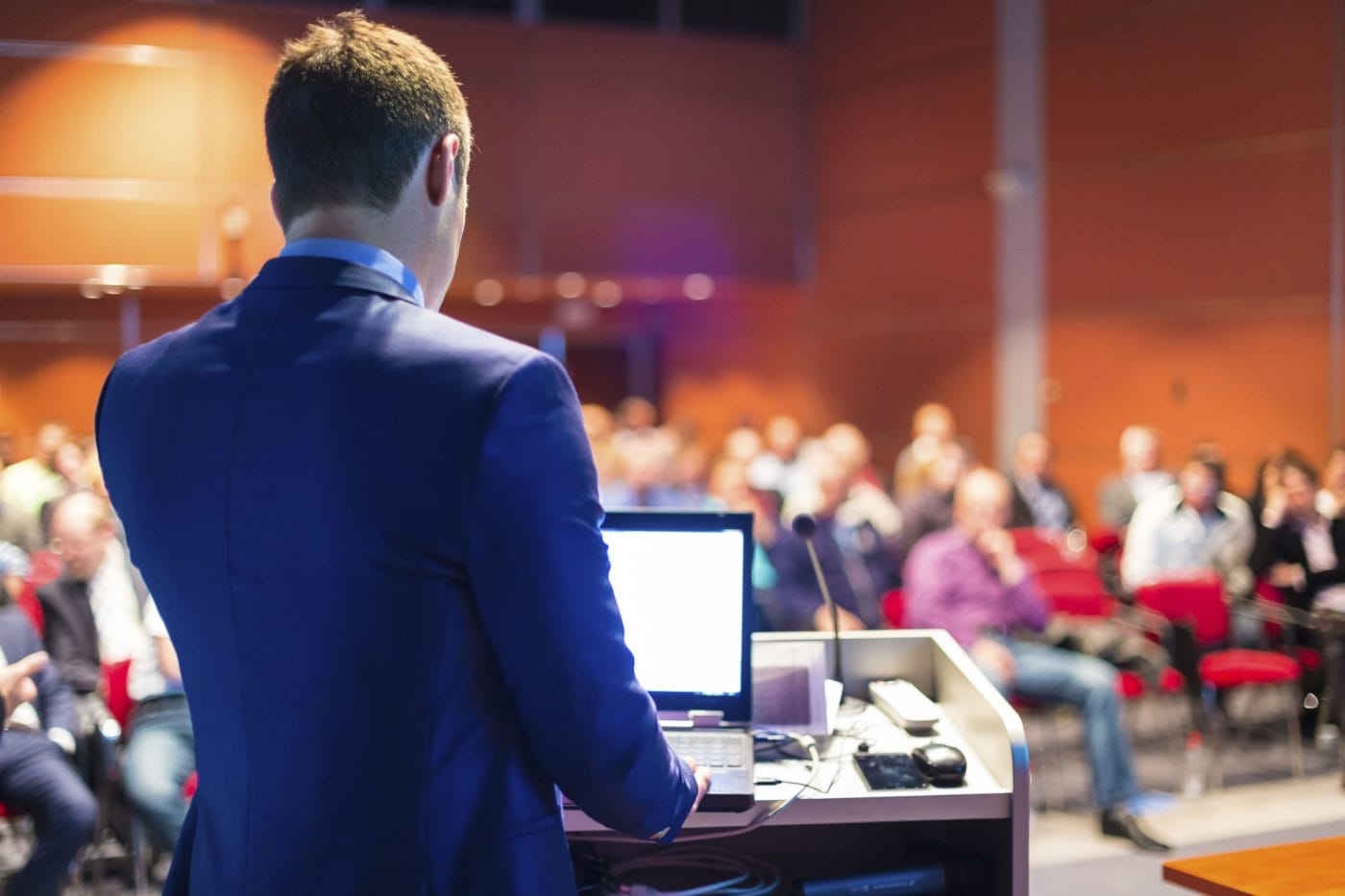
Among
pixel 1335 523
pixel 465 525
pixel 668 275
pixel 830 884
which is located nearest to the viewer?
pixel 465 525

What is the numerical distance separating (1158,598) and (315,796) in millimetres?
5591

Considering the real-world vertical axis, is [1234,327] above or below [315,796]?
above

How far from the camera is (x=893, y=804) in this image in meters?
2.07

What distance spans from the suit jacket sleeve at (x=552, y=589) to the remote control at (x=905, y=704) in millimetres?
1316

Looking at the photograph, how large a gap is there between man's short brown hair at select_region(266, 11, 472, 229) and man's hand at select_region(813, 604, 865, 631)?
4.25m

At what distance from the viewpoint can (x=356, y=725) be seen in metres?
1.13

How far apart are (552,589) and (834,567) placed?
476cm

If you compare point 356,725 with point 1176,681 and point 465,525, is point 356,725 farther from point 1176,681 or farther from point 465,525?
point 1176,681

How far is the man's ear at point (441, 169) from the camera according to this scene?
1237 millimetres

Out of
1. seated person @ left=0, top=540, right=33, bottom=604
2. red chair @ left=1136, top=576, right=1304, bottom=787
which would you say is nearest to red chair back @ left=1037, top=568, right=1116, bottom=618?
red chair @ left=1136, top=576, right=1304, bottom=787

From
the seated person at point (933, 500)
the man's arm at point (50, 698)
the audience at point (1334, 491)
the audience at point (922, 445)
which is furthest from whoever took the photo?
the audience at point (922, 445)

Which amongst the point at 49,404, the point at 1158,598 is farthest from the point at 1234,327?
the point at 49,404

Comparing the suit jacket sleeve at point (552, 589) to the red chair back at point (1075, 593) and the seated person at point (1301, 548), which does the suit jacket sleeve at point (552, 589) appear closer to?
the red chair back at point (1075, 593)

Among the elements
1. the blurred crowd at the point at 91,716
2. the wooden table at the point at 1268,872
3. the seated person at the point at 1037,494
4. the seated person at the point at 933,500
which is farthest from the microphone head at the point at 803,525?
the seated person at the point at 1037,494
